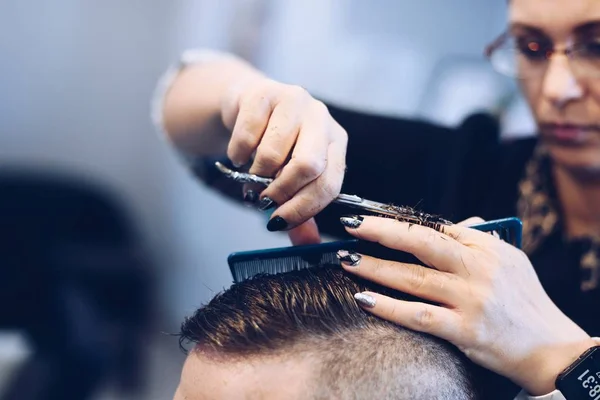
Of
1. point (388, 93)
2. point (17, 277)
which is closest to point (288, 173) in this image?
point (17, 277)

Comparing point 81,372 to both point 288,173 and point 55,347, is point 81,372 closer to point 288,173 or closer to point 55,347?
point 55,347

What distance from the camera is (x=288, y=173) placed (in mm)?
602

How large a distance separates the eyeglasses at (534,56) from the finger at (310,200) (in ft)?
1.67

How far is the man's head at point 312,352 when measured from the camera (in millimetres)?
616

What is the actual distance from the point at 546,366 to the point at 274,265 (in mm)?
311

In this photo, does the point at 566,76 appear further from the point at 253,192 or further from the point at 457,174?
the point at 253,192

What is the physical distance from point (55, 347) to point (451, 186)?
110cm

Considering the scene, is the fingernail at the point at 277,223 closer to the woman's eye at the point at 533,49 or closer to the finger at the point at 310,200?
the finger at the point at 310,200

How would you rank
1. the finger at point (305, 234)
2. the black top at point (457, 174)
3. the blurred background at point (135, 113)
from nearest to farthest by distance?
1. the finger at point (305, 234)
2. the black top at point (457, 174)
3. the blurred background at point (135, 113)

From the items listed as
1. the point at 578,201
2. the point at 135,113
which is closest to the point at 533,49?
the point at 578,201

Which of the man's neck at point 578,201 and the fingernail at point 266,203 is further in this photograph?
the man's neck at point 578,201

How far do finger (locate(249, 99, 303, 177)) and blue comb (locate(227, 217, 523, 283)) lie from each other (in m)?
0.09

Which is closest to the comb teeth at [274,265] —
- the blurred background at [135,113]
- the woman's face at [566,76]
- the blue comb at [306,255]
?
the blue comb at [306,255]

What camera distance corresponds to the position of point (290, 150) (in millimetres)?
632
